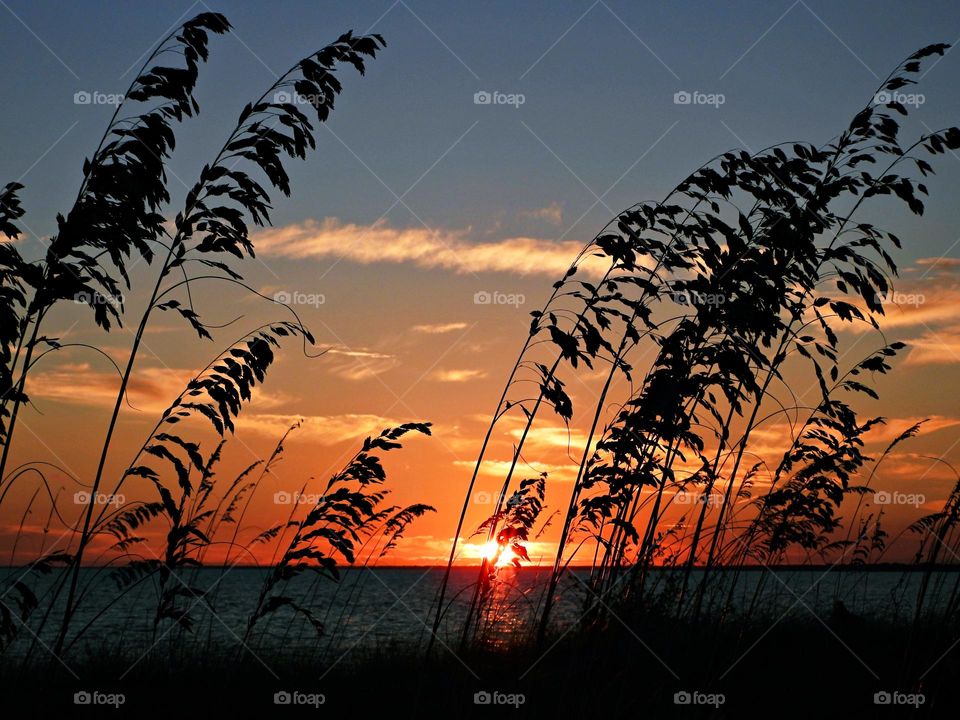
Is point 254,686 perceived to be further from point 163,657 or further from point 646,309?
point 646,309

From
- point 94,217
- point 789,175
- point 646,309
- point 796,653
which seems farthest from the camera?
point 796,653

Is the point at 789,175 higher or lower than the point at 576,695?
higher

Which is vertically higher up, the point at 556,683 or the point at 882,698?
the point at 556,683

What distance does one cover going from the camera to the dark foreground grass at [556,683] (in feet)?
15.0

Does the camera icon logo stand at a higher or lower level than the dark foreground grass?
lower

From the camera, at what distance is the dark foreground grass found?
4.57 metres

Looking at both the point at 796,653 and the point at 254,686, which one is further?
the point at 796,653

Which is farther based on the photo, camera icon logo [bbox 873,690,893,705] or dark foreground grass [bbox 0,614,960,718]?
camera icon logo [bbox 873,690,893,705]

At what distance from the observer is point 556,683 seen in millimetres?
5195

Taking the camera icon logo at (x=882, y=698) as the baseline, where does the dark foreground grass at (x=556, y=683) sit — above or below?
above

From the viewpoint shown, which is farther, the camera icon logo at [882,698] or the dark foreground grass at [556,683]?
the camera icon logo at [882,698]

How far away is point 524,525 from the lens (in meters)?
5.65

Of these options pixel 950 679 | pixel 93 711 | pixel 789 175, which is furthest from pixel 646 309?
pixel 93 711

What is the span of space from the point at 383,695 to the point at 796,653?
3379 mm
